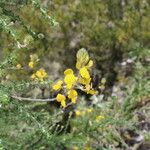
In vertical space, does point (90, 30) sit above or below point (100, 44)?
above

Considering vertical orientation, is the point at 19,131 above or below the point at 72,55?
below

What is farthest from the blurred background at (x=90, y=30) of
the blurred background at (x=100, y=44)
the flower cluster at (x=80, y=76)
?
the flower cluster at (x=80, y=76)

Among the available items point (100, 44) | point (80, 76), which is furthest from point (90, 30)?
point (80, 76)

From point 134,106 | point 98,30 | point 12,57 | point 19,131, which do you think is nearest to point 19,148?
point 19,131

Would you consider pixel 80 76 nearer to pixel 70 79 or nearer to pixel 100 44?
pixel 70 79

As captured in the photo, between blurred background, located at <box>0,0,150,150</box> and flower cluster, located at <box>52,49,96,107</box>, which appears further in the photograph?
blurred background, located at <box>0,0,150,150</box>

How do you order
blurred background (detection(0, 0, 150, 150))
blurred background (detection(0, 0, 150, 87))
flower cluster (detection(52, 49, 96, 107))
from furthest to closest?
blurred background (detection(0, 0, 150, 87)), blurred background (detection(0, 0, 150, 150)), flower cluster (detection(52, 49, 96, 107))

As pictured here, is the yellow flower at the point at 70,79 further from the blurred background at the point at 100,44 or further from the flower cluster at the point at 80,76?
the blurred background at the point at 100,44

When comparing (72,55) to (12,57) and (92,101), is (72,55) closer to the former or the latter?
(92,101)

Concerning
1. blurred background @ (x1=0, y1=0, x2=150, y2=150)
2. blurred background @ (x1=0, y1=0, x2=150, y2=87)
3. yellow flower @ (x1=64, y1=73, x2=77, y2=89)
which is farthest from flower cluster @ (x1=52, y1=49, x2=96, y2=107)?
blurred background @ (x1=0, y1=0, x2=150, y2=87)

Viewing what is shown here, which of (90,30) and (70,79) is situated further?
(90,30)

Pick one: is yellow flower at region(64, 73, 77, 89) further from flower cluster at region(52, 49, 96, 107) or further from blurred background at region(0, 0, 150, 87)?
blurred background at region(0, 0, 150, 87)
